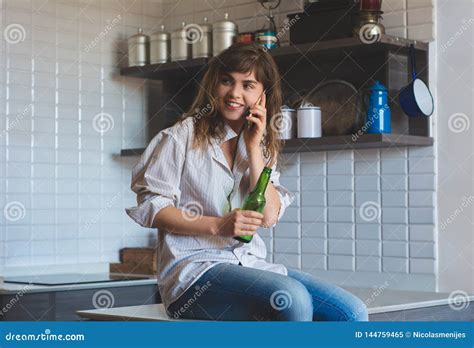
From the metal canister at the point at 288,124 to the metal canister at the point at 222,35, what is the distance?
36cm

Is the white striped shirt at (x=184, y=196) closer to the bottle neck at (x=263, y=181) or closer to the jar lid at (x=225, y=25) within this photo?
the bottle neck at (x=263, y=181)

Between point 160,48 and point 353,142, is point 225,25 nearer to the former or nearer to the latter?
point 160,48

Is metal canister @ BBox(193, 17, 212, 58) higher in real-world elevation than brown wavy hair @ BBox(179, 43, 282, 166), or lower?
higher

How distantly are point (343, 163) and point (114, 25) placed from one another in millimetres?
1083

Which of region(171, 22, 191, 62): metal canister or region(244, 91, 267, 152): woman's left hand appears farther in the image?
region(171, 22, 191, 62): metal canister

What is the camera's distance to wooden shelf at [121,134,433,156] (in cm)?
270

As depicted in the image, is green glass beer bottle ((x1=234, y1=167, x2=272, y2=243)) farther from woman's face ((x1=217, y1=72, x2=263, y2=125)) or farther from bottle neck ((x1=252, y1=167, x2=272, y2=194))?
woman's face ((x1=217, y1=72, x2=263, y2=125))

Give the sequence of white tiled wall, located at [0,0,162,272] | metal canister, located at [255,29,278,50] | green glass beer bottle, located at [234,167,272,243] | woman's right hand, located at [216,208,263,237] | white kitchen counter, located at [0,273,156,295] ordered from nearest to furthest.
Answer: woman's right hand, located at [216,208,263,237], green glass beer bottle, located at [234,167,272,243], white kitchen counter, located at [0,273,156,295], metal canister, located at [255,29,278,50], white tiled wall, located at [0,0,162,272]

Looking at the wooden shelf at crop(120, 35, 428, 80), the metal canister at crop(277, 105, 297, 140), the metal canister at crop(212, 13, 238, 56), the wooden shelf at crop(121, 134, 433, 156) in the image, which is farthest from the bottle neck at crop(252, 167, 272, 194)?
the metal canister at crop(212, 13, 238, 56)

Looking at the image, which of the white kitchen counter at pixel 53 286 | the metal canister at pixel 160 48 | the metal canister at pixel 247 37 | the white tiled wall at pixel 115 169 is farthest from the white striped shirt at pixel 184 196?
the metal canister at pixel 160 48

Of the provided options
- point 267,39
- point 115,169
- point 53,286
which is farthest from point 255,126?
→ point 115,169

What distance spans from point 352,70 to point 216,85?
1368 millimetres

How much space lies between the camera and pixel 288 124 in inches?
117

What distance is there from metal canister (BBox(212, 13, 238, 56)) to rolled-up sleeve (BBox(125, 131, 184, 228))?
149 cm
